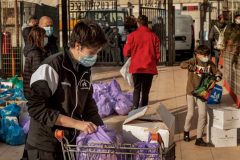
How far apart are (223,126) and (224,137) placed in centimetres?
22

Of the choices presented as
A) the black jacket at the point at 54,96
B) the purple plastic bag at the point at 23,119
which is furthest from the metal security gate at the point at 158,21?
the black jacket at the point at 54,96

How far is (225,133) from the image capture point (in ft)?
25.5

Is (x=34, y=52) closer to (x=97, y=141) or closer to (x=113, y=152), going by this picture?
(x=97, y=141)

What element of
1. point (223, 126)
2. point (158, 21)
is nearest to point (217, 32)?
point (158, 21)

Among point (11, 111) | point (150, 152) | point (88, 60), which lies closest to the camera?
point (150, 152)

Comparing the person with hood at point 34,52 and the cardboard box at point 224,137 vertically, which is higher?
the person with hood at point 34,52

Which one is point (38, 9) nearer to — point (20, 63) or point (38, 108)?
point (20, 63)

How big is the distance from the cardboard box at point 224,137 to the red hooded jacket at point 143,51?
6.63 feet

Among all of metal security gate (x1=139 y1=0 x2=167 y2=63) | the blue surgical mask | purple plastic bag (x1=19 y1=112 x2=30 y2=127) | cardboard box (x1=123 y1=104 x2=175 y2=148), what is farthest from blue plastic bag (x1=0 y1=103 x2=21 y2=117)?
metal security gate (x1=139 y1=0 x2=167 y2=63)

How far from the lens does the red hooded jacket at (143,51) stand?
9.43 meters

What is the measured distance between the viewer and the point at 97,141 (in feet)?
10.6

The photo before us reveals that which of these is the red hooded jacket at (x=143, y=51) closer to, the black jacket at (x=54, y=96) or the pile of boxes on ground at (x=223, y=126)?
the pile of boxes on ground at (x=223, y=126)

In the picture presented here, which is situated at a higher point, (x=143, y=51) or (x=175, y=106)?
(x=143, y=51)

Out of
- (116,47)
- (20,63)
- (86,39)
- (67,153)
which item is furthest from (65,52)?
(116,47)
